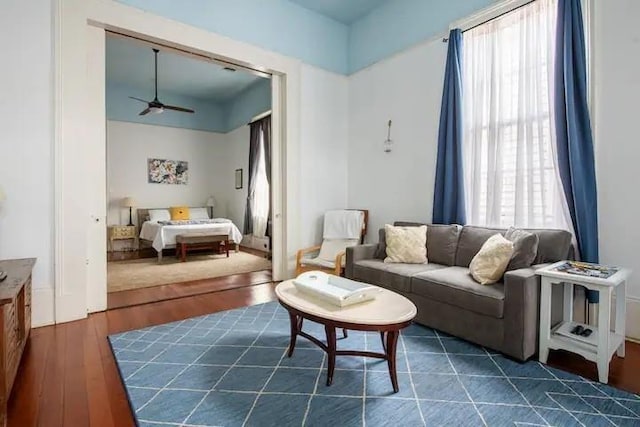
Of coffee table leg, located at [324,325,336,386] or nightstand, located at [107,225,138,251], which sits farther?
nightstand, located at [107,225,138,251]

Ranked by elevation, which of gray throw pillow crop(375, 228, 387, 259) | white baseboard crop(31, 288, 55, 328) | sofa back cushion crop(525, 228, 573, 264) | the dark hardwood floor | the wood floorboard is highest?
sofa back cushion crop(525, 228, 573, 264)

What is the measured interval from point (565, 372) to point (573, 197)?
4.28ft

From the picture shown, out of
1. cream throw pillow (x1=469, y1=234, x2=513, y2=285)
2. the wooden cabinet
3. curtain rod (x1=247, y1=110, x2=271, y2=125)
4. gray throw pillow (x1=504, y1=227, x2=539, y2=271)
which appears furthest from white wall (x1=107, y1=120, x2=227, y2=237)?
gray throw pillow (x1=504, y1=227, x2=539, y2=271)

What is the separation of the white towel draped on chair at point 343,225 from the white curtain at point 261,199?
2.64 metres

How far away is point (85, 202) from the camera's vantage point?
304cm

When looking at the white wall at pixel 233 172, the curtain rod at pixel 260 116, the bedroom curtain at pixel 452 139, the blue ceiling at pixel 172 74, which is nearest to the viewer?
the bedroom curtain at pixel 452 139

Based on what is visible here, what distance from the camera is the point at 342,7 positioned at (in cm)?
442

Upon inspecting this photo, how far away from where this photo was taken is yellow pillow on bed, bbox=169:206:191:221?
733 centimetres

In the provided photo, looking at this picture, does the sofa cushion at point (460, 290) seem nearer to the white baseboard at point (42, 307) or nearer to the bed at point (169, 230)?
the white baseboard at point (42, 307)

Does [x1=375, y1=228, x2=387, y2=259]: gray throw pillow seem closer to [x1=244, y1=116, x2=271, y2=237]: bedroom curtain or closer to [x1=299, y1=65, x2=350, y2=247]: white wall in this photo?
[x1=299, y1=65, x2=350, y2=247]: white wall

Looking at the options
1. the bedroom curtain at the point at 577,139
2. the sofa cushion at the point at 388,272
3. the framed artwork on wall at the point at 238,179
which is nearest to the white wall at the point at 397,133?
the sofa cushion at the point at 388,272

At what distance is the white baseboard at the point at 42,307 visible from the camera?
111 inches

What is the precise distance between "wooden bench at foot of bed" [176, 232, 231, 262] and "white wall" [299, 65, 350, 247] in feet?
7.65

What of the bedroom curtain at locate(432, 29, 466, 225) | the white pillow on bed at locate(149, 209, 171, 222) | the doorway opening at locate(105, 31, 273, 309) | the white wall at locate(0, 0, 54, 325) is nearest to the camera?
the white wall at locate(0, 0, 54, 325)
